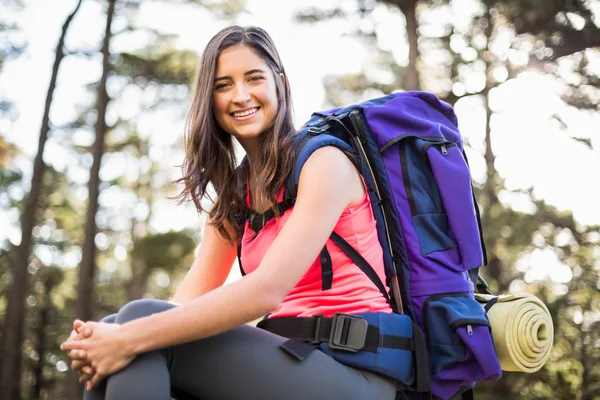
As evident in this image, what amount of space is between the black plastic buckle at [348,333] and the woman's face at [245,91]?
0.67 meters

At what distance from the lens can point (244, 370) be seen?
1.74m

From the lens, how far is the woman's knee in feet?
5.76

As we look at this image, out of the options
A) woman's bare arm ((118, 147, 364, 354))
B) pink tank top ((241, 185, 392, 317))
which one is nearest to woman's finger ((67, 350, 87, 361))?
woman's bare arm ((118, 147, 364, 354))

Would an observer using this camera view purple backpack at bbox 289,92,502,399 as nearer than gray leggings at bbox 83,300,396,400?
No

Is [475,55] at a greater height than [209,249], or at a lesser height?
greater

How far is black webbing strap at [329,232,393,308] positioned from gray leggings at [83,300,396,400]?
27cm

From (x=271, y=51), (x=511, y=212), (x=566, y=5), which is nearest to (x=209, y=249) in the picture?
(x=271, y=51)

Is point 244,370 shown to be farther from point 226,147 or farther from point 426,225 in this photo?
point 226,147

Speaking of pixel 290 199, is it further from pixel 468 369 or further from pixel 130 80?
pixel 130 80

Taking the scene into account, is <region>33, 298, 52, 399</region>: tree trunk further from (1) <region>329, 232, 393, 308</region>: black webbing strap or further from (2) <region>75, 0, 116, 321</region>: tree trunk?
(1) <region>329, 232, 393, 308</region>: black webbing strap

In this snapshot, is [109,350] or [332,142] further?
[332,142]

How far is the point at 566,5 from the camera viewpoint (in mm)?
9914

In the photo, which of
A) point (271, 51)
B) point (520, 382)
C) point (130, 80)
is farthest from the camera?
point (130, 80)

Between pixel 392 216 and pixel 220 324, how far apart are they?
0.60 meters
